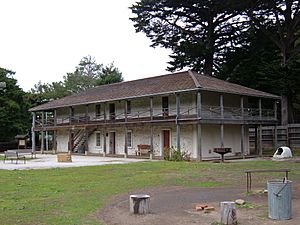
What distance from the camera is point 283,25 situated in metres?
39.8

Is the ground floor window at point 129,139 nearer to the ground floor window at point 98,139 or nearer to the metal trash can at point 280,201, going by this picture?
the ground floor window at point 98,139

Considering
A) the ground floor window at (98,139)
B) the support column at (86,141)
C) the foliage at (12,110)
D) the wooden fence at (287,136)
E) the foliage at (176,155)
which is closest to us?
the foliage at (176,155)

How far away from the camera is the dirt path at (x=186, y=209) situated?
9.22 metres

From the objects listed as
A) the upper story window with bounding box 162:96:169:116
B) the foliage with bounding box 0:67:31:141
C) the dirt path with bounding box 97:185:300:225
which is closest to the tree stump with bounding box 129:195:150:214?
the dirt path with bounding box 97:185:300:225

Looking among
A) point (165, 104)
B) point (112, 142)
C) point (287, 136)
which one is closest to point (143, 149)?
point (165, 104)

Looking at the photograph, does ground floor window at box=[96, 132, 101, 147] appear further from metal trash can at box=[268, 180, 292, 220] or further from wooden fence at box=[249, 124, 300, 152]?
metal trash can at box=[268, 180, 292, 220]

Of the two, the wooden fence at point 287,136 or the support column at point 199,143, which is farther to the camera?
the wooden fence at point 287,136

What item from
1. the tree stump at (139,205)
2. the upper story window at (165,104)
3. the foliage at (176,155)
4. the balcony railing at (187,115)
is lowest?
the tree stump at (139,205)

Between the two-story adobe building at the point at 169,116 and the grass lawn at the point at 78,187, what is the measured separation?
10182 millimetres

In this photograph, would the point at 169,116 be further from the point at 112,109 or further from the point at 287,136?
the point at 287,136

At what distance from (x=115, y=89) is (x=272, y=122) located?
14.8 m

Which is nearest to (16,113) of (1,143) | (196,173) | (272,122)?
(1,143)

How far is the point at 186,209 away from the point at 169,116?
2182cm

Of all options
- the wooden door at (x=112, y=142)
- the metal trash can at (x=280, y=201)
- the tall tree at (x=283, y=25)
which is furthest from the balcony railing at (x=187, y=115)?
the metal trash can at (x=280, y=201)
